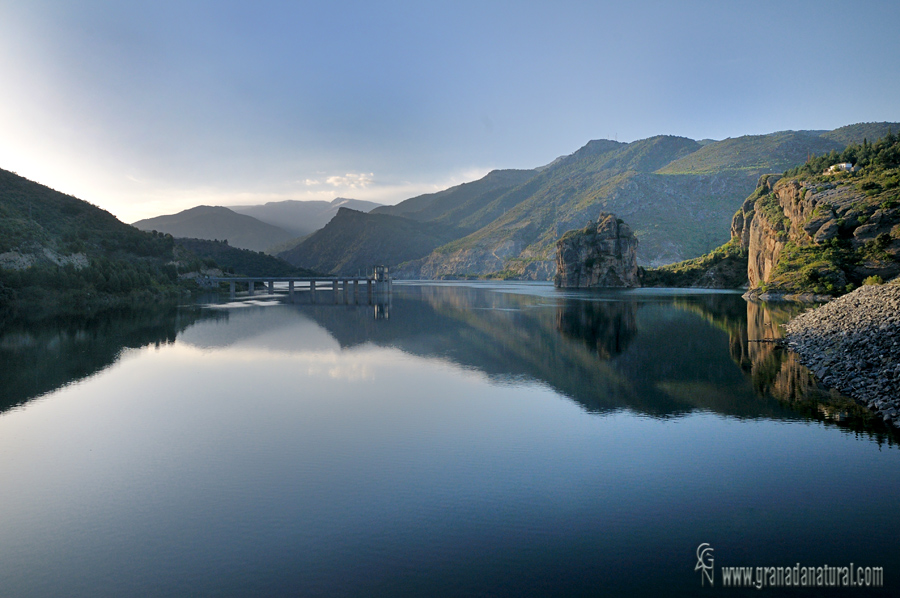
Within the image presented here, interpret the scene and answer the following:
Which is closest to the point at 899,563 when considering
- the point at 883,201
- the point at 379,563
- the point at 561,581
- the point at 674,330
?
the point at 561,581

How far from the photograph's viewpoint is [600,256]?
6772 inches

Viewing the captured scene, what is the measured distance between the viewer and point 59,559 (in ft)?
30.9

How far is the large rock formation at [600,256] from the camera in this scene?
167 metres

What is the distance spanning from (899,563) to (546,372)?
1888cm

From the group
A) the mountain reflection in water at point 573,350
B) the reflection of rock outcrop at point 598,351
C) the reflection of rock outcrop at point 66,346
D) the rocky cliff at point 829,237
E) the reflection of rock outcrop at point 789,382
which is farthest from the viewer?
the rocky cliff at point 829,237

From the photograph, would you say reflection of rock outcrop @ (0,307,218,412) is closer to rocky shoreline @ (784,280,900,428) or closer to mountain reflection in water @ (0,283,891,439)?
mountain reflection in water @ (0,283,891,439)

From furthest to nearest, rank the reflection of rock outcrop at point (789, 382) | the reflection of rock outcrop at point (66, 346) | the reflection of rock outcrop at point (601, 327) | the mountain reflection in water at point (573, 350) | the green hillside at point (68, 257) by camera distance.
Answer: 1. the green hillside at point (68, 257)
2. the reflection of rock outcrop at point (601, 327)
3. the reflection of rock outcrop at point (66, 346)
4. the mountain reflection in water at point (573, 350)
5. the reflection of rock outcrop at point (789, 382)

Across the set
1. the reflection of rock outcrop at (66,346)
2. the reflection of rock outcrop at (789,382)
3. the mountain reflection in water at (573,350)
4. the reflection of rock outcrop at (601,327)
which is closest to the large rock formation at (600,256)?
the reflection of rock outcrop at (601,327)

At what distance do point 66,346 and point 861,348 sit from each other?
48.7 m

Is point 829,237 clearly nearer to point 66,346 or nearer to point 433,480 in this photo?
point 433,480

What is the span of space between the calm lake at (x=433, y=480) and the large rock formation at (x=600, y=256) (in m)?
143

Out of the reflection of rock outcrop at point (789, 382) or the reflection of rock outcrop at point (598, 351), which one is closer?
the reflection of rock outcrop at point (789, 382)

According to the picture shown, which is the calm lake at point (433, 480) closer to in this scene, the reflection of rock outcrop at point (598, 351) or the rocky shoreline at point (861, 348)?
the reflection of rock outcrop at point (598, 351)

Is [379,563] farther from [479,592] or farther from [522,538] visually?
[522,538]
